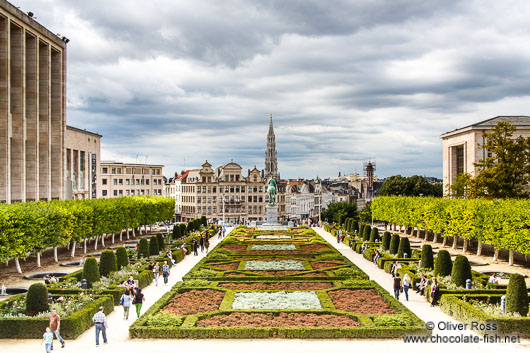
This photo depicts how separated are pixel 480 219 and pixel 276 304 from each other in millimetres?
29136

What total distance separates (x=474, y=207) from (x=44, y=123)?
186 ft

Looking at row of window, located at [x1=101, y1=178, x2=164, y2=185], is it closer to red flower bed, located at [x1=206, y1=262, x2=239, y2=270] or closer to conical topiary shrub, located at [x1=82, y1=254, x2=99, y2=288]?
red flower bed, located at [x1=206, y1=262, x2=239, y2=270]

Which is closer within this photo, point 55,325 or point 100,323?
point 55,325

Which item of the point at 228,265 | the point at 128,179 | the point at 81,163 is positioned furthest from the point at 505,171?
the point at 128,179

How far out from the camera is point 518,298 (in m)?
24.1

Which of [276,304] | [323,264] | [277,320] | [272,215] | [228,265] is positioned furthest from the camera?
[272,215]

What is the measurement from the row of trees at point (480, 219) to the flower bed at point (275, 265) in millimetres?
17772

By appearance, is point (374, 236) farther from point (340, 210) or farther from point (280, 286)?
point (340, 210)

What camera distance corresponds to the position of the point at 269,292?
30.4 metres

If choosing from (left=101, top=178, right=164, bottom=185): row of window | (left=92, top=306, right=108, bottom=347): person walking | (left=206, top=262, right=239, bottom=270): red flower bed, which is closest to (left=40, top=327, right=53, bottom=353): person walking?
(left=92, top=306, right=108, bottom=347): person walking

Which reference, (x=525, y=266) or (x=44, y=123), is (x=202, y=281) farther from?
(x=44, y=123)

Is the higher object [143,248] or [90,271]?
[90,271]

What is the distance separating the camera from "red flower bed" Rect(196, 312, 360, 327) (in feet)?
75.6

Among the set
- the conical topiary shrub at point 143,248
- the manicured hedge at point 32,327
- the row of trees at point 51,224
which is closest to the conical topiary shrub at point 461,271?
the manicured hedge at point 32,327
